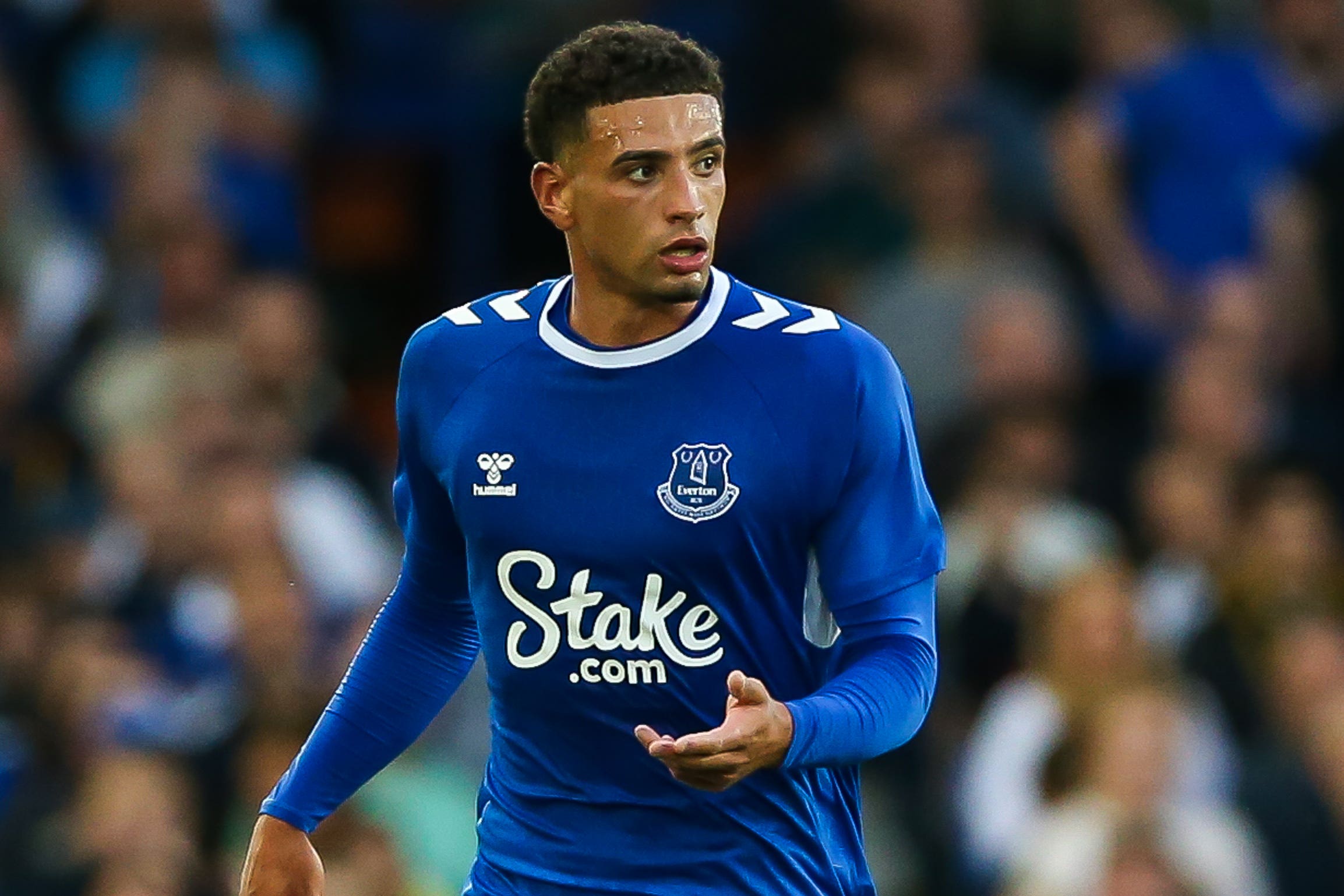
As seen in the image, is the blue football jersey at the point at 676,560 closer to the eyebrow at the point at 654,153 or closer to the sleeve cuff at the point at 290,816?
the eyebrow at the point at 654,153

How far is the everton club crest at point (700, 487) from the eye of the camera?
13.8 feet

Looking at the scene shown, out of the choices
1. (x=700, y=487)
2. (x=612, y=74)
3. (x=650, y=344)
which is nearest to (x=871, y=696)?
(x=700, y=487)

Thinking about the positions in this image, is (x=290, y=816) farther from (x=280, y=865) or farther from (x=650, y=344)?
(x=650, y=344)

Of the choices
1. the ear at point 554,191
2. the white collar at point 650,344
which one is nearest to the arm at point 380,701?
the white collar at point 650,344

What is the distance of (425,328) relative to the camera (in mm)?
4559

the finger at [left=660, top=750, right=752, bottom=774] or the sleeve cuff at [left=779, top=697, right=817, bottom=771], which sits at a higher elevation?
the finger at [left=660, top=750, right=752, bottom=774]

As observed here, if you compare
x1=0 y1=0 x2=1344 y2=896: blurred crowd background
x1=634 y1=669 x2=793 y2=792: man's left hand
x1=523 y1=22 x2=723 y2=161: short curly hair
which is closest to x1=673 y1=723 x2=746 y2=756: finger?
x1=634 y1=669 x2=793 y2=792: man's left hand

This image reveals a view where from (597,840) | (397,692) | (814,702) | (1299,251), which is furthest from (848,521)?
(1299,251)

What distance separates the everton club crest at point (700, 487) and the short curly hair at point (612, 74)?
22.2 inches

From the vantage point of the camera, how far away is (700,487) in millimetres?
4203

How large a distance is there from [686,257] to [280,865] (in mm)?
1328

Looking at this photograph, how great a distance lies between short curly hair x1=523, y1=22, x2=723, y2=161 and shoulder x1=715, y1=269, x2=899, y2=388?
361 mm

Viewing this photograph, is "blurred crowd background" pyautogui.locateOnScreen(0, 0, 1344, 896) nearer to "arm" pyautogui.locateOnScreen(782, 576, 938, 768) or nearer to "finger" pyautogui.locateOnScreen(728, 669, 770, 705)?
"arm" pyautogui.locateOnScreen(782, 576, 938, 768)

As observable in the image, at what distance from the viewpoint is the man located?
4.20 metres
